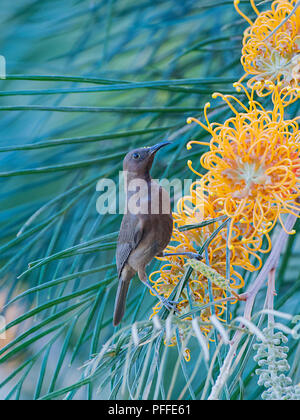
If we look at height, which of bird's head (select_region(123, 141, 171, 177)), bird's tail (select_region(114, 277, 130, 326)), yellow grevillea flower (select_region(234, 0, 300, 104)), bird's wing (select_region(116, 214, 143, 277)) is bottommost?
bird's tail (select_region(114, 277, 130, 326))

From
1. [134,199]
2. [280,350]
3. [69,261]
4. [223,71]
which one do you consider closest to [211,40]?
[223,71]

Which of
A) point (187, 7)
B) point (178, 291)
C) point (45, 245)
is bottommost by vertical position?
point (178, 291)

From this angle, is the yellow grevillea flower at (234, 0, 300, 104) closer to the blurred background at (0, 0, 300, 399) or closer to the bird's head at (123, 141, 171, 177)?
the blurred background at (0, 0, 300, 399)

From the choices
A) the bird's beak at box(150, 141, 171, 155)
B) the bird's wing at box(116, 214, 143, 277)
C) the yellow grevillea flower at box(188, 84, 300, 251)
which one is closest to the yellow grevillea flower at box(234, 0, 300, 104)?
the yellow grevillea flower at box(188, 84, 300, 251)

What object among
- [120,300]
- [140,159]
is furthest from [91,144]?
[120,300]

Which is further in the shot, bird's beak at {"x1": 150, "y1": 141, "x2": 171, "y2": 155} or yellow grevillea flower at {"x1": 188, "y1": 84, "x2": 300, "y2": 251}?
bird's beak at {"x1": 150, "y1": 141, "x2": 171, "y2": 155}

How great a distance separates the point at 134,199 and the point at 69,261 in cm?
14

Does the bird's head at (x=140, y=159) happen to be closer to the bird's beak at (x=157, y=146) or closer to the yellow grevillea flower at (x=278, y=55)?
the bird's beak at (x=157, y=146)

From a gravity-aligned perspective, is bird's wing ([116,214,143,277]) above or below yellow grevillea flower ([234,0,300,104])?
below

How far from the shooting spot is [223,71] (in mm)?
1013

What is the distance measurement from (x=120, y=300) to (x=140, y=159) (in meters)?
0.22

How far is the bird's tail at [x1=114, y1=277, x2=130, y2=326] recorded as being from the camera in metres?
0.81

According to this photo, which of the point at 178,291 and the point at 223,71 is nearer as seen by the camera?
the point at 178,291
